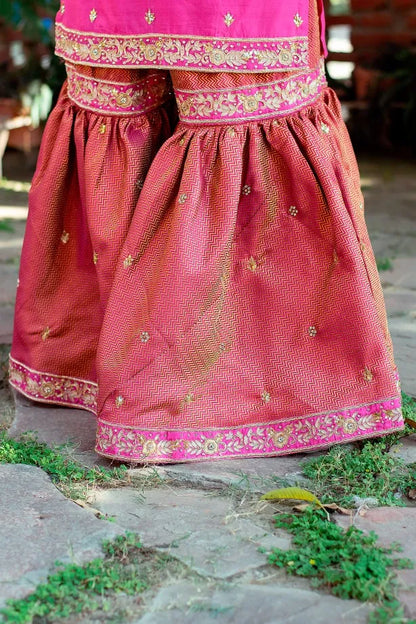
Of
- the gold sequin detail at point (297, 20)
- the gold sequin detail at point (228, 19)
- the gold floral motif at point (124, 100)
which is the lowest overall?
the gold floral motif at point (124, 100)

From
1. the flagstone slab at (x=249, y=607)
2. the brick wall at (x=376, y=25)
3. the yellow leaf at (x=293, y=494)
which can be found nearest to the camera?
the flagstone slab at (x=249, y=607)

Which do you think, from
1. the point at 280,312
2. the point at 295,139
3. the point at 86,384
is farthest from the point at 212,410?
the point at 295,139

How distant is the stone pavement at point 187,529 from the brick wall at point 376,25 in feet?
15.2

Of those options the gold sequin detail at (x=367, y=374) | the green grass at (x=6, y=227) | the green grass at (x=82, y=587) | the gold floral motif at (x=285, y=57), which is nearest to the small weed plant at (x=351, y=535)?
the gold sequin detail at (x=367, y=374)

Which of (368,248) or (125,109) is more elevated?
(125,109)

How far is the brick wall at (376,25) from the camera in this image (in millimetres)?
6469

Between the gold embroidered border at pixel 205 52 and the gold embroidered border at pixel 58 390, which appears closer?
the gold embroidered border at pixel 205 52

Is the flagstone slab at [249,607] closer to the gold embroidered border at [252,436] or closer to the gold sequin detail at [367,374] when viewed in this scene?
the gold embroidered border at [252,436]

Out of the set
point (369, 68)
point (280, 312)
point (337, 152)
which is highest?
point (337, 152)

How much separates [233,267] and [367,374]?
371 mm

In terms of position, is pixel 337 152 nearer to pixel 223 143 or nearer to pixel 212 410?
pixel 223 143

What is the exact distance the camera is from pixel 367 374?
2.07 m

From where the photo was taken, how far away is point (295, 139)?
80.6 inches

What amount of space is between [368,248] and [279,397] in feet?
1.28
